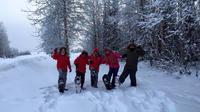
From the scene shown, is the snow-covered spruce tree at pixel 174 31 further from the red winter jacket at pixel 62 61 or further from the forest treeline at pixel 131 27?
the red winter jacket at pixel 62 61

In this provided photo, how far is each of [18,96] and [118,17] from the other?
17.9 m

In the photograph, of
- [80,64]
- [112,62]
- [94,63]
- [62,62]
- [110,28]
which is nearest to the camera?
[62,62]

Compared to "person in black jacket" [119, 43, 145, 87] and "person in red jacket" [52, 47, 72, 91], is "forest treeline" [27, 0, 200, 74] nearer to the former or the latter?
"person in black jacket" [119, 43, 145, 87]

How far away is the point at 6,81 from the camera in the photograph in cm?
1905

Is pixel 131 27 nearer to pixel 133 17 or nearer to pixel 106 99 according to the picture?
pixel 133 17

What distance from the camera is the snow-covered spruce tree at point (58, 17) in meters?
30.4

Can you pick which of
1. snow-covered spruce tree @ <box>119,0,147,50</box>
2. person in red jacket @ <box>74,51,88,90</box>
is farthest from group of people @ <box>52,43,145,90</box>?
snow-covered spruce tree @ <box>119,0,147,50</box>

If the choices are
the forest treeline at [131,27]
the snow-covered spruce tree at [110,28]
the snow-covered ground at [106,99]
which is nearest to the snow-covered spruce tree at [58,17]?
the forest treeline at [131,27]

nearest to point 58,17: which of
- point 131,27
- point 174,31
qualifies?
point 131,27

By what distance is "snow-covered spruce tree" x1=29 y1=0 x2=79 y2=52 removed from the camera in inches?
1196

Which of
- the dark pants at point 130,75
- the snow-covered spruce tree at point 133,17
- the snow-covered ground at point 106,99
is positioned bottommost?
the snow-covered ground at point 106,99

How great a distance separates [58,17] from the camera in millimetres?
30688

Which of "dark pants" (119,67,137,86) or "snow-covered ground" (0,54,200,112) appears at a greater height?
"dark pants" (119,67,137,86)

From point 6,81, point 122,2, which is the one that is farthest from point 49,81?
point 122,2
